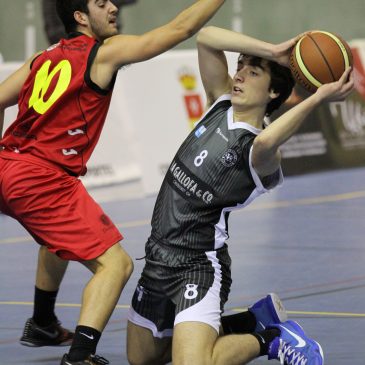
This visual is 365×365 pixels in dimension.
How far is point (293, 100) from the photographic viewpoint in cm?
1452

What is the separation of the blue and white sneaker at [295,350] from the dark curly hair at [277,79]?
1149 mm

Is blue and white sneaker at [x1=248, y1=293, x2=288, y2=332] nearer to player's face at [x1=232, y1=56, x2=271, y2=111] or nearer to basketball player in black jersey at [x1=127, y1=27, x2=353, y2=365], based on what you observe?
basketball player in black jersey at [x1=127, y1=27, x2=353, y2=365]

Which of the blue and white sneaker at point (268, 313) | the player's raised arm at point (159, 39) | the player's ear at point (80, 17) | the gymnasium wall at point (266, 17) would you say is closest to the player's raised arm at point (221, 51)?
the player's raised arm at point (159, 39)

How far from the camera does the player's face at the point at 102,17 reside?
6.18 m

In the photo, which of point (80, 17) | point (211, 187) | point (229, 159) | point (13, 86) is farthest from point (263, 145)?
point (13, 86)

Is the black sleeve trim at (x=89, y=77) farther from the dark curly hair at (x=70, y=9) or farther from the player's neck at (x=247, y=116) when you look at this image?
the player's neck at (x=247, y=116)

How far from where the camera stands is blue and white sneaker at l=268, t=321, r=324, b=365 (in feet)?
19.2

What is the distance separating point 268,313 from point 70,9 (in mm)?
1921

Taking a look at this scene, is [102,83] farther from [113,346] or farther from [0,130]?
[113,346]

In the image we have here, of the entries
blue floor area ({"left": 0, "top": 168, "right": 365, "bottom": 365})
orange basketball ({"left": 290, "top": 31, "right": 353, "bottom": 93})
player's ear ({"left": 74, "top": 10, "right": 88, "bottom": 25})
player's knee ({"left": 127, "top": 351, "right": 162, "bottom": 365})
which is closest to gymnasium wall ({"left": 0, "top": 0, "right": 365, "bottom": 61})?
blue floor area ({"left": 0, "top": 168, "right": 365, "bottom": 365})

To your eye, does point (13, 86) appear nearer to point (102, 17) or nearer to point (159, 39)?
point (102, 17)

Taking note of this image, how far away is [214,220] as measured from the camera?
19.3 feet

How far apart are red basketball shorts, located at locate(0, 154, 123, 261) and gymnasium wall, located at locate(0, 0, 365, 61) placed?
51.1ft

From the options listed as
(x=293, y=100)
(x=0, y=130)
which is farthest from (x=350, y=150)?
(x=0, y=130)
